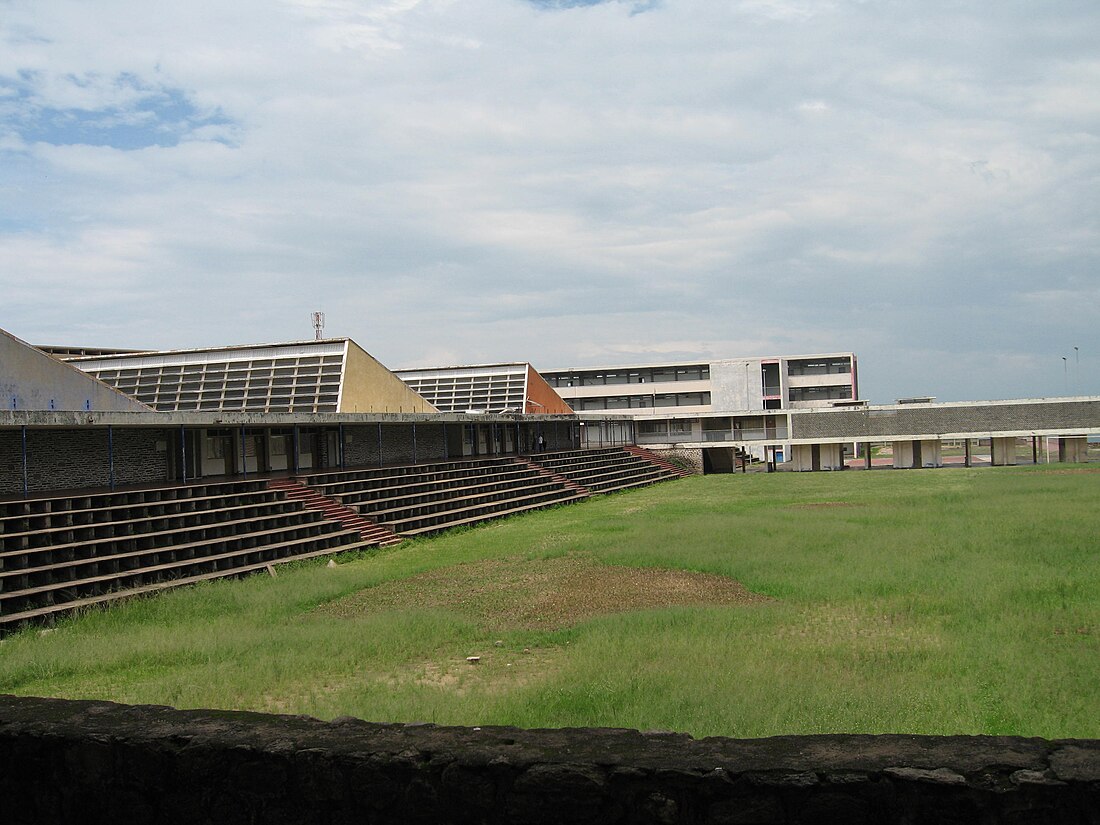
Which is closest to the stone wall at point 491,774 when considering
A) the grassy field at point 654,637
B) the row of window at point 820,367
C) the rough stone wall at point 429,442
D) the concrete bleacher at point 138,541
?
the grassy field at point 654,637

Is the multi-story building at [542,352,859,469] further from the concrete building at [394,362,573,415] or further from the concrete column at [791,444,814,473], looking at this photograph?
the concrete building at [394,362,573,415]

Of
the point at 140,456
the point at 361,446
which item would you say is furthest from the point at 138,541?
the point at 361,446

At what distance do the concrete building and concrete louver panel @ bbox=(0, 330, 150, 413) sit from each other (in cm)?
2350

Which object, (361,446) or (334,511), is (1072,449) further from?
(334,511)

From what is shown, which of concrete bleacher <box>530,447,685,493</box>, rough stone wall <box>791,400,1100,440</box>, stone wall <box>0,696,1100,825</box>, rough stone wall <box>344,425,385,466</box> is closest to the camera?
stone wall <box>0,696,1100,825</box>

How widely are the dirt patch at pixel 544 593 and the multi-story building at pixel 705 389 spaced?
4710cm

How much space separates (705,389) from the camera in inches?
2911

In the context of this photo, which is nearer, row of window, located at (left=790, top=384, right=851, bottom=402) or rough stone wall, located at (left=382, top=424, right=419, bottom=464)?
rough stone wall, located at (left=382, top=424, right=419, bottom=464)

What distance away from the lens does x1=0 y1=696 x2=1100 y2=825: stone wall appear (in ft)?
13.8

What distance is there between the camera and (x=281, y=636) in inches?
471

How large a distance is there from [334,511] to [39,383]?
9645 mm

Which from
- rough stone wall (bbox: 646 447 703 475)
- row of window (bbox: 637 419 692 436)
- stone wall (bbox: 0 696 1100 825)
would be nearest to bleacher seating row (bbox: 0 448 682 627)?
stone wall (bbox: 0 696 1100 825)

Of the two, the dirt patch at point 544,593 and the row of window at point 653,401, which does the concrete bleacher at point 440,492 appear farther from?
the row of window at point 653,401

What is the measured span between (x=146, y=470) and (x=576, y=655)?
15.3 m
